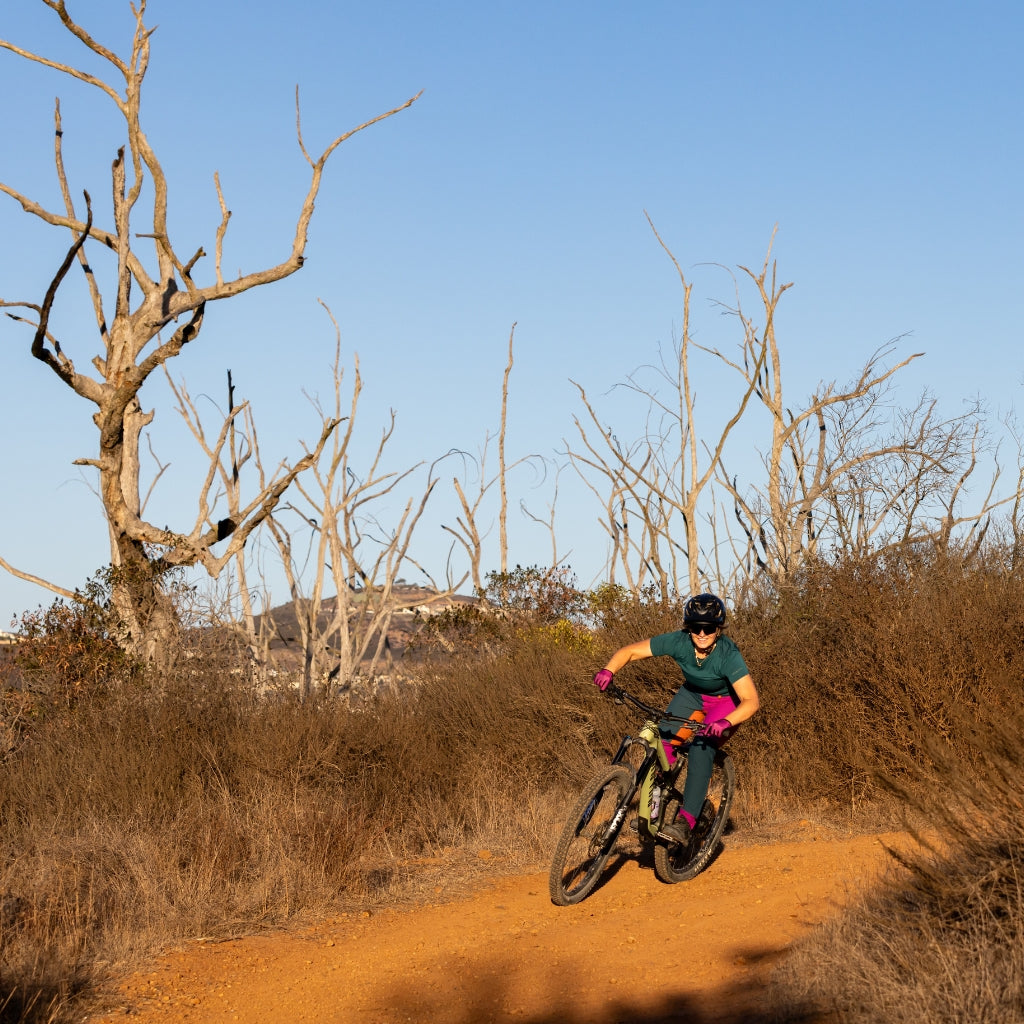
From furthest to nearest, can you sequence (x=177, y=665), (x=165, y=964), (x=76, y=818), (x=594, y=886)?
(x=177, y=665) < (x=76, y=818) < (x=594, y=886) < (x=165, y=964)

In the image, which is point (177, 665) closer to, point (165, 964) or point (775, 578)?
point (165, 964)

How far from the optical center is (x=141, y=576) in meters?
13.9

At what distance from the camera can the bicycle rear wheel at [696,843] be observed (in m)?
7.81

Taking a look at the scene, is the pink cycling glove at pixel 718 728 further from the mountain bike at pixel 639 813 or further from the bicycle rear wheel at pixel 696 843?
the bicycle rear wheel at pixel 696 843

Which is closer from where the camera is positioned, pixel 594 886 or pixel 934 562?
pixel 594 886

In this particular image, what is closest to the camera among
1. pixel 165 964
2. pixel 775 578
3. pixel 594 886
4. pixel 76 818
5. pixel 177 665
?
pixel 165 964

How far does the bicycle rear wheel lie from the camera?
7.81 meters

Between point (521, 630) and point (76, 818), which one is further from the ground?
point (521, 630)

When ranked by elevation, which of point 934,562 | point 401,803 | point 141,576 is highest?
point 141,576

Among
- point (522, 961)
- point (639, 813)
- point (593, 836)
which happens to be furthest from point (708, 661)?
point (522, 961)

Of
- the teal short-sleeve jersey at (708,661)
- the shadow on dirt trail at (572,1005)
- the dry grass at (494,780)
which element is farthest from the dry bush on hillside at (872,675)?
the shadow on dirt trail at (572,1005)

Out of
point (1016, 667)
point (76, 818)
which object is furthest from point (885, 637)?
point (76, 818)

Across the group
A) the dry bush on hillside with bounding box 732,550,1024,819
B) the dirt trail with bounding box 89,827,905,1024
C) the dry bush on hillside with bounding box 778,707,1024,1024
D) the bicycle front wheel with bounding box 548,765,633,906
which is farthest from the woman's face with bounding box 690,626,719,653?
the dry bush on hillside with bounding box 732,550,1024,819

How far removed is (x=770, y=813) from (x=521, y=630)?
283 inches
